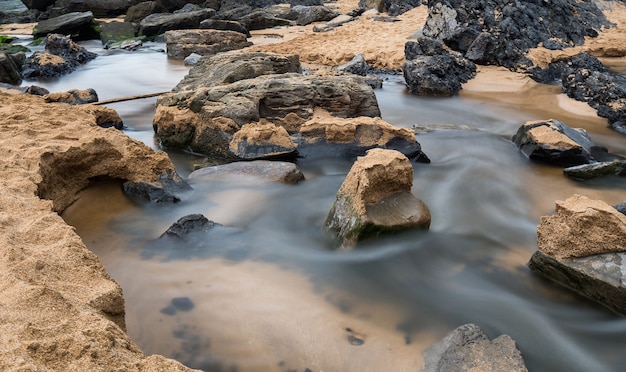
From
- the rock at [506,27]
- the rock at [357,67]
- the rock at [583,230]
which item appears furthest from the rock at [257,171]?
the rock at [506,27]

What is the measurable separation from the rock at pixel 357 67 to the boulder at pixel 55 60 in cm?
679

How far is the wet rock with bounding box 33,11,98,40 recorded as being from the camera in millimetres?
18156

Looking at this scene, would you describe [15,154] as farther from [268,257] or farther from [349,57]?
[349,57]

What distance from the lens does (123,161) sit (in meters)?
4.55

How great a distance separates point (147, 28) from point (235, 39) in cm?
521

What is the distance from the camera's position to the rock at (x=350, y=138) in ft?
19.3

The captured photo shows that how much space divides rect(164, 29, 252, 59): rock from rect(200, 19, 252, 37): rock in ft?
5.94

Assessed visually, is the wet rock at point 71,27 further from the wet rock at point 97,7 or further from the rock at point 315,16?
the rock at point 315,16

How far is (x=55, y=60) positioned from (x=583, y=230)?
1246cm

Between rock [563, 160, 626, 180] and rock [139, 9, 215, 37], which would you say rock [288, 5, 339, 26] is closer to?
rock [139, 9, 215, 37]

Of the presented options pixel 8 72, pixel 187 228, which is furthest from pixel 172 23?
pixel 187 228

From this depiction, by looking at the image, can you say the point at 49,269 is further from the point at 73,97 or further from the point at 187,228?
the point at 73,97

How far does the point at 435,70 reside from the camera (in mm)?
9680

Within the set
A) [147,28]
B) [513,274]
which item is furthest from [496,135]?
[147,28]
